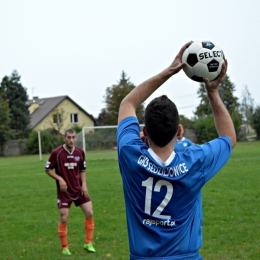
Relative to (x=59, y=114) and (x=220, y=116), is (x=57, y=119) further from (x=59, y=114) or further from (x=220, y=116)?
(x=220, y=116)

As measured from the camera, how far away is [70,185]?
8.16m

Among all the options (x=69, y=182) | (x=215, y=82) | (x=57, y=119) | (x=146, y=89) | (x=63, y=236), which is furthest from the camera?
(x=57, y=119)

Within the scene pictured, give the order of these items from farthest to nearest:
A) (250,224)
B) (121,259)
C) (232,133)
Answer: (250,224), (121,259), (232,133)

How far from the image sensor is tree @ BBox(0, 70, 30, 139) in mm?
60406

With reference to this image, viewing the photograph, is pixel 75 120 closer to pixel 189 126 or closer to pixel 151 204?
pixel 189 126

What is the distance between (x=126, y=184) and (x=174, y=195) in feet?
0.95

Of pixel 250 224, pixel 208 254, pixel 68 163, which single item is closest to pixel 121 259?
pixel 208 254

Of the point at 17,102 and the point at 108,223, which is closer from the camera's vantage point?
the point at 108,223

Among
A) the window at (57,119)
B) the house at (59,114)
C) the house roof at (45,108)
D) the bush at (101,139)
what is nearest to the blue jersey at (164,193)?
the bush at (101,139)

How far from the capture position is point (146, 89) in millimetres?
2818

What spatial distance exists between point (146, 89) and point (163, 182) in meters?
0.56

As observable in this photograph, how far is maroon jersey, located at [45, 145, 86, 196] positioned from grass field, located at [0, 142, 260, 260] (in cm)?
105

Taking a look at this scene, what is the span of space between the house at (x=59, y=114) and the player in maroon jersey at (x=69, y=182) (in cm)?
5500

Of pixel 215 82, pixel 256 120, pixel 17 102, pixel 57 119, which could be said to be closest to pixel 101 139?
pixel 256 120
